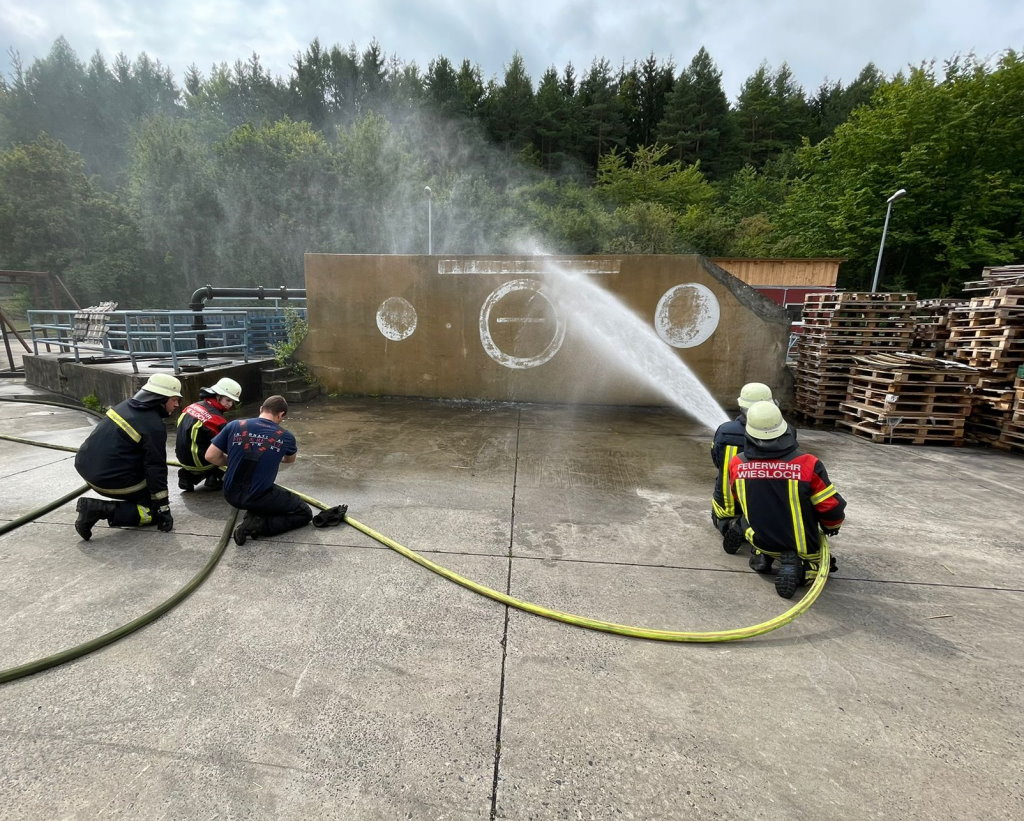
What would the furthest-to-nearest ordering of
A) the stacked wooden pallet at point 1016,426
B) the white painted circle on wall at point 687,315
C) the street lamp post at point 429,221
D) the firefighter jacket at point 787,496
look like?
the street lamp post at point 429,221 → the white painted circle on wall at point 687,315 → the stacked wooden pallet at point 1016,426 → the firefighter jacket at point 787,496

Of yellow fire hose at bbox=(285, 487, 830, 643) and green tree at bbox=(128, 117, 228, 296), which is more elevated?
green tree at bbox=(128, 117, 228, 296)

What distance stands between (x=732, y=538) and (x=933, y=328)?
25.9 ft

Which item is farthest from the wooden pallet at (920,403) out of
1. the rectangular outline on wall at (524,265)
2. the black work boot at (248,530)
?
the black work boot at (248,530)

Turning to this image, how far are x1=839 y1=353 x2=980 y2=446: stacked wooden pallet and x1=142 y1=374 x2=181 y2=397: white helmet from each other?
9145 mm

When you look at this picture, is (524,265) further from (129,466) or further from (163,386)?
(129,466)

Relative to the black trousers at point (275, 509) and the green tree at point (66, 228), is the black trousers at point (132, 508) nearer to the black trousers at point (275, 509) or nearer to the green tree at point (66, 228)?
the black trousers at point (275, 509)

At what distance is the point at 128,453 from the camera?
3885mm

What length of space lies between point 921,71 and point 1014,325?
29649 millimetres

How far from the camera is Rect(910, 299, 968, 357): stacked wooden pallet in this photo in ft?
26.8

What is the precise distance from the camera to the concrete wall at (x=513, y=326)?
8570mm

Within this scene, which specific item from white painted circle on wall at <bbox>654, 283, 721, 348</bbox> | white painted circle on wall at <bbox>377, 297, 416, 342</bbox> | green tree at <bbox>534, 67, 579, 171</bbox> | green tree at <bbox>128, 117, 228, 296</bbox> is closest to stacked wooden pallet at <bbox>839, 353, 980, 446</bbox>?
white painted circle on wall at <bbox>654, 283, 721, 348</bbox>

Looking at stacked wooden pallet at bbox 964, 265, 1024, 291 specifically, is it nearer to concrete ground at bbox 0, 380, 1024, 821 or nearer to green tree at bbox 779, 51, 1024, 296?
concrete ground at bbox 0, 380, 1024, 821

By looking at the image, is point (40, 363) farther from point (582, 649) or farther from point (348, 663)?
point (582, 649)

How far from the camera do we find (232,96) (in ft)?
168
